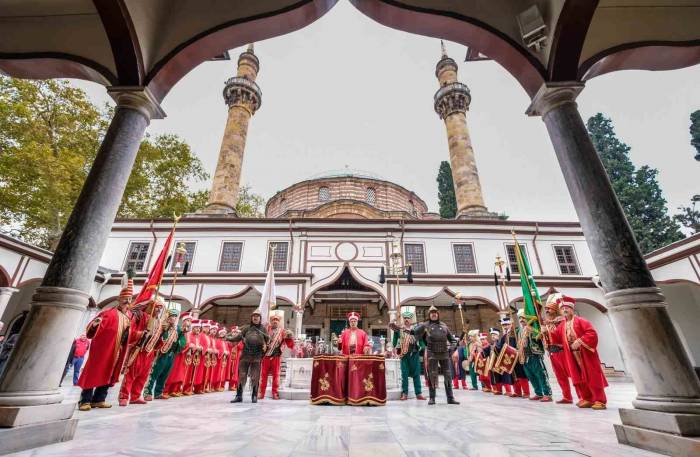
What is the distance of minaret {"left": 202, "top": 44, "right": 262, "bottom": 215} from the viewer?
2070 centimetres

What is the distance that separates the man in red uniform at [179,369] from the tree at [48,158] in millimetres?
14840

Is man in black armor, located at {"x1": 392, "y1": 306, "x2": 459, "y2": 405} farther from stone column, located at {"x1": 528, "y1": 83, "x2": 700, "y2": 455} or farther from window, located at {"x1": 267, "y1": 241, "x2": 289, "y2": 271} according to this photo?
window, located at {"x1": 267, "y1": 241, "x2": 289, "y2": 271}

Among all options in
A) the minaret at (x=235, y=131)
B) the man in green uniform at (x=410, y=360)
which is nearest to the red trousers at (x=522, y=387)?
the man in green uniform at (x=410, y=360)

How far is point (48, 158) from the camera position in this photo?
54.5ft

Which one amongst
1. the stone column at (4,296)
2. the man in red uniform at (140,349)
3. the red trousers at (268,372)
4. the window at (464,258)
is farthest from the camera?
the window at (464,258)

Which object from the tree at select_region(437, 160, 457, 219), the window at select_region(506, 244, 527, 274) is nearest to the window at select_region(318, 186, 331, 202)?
the tree at select_region(437, 160, 457, 219)

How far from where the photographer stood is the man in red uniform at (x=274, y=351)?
24.3 feet

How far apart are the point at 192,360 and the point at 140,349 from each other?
269 centimetres

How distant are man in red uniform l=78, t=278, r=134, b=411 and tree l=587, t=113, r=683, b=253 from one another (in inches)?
987

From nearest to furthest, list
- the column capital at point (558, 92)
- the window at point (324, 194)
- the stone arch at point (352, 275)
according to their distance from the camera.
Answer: the column capital at point (558, 92) < the stone arch at point (352, 275) < the window at point (324, 194)

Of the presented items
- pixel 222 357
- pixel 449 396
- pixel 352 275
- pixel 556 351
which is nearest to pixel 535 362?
pixel 556 351

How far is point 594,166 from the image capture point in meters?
3.65

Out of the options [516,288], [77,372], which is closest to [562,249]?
[516,288]

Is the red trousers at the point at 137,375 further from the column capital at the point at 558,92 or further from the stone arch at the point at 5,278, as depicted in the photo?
the stone arch at the point at 5,278
